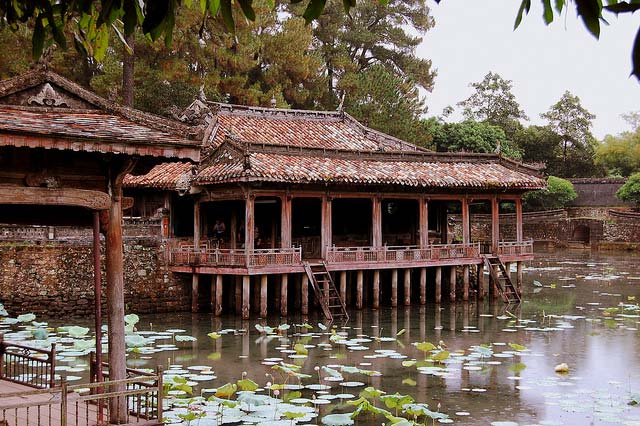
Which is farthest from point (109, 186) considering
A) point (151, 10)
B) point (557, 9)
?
point (557, 9)

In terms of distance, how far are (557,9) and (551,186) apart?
52.5m

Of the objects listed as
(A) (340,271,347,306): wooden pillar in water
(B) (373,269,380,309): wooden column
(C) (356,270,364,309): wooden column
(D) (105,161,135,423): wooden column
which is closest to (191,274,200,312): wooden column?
(A) (340,271,347,306): wooden pillar in water

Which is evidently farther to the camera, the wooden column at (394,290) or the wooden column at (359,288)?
the wooden column at (394,290)

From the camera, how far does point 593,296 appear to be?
93.6ft

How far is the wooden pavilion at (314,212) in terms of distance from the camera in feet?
75.7

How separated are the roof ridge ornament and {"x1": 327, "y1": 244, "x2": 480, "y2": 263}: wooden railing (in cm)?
1500

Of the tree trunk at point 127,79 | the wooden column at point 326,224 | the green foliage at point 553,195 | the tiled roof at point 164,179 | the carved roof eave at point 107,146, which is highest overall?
the tree trunk at point 127,79

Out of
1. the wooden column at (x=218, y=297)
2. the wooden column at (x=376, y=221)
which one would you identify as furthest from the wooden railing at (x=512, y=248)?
the wooden column at (x=218, y=297)

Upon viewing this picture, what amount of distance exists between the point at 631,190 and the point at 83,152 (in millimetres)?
48685

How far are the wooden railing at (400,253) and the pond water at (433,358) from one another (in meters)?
1.58

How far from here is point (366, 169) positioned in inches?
991

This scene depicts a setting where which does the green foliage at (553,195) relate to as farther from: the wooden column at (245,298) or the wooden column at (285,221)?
the wooden column at (245,298)

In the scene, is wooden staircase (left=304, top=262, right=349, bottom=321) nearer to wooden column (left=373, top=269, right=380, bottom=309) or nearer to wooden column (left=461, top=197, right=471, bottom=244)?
wooden column (left=373, top=269, right=380, bottom=309)

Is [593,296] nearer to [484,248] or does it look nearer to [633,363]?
[484,248]
